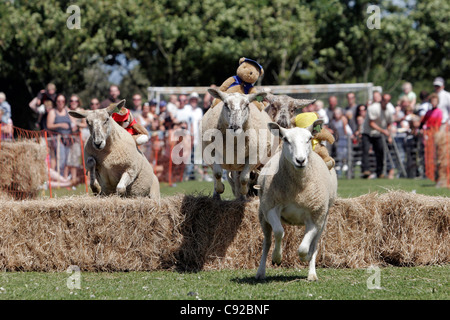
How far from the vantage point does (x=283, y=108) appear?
9.44 m

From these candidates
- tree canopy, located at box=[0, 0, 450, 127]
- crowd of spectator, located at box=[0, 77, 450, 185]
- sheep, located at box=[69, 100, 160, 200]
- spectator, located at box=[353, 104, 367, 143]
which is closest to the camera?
sheep, located at box=[69, 100, 160, 200]

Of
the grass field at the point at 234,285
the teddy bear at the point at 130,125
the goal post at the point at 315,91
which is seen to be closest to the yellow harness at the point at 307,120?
the grass field at the point at 234,285

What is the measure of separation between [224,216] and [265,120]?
5.01 feet

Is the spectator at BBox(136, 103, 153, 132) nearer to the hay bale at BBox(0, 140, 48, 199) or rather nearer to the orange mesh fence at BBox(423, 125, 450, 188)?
the hay bale at BBox(0, 140, 48, 199)

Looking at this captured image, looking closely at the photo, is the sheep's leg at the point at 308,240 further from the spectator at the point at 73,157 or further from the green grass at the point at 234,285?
the spectator at the point at 73,157

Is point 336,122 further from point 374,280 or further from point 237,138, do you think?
point 374,280

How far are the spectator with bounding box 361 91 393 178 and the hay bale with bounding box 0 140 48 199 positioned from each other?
33.1 feet

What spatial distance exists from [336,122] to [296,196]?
1335 centimetres

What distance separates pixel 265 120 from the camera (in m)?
9.20

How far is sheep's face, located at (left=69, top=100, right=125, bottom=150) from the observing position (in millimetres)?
9020

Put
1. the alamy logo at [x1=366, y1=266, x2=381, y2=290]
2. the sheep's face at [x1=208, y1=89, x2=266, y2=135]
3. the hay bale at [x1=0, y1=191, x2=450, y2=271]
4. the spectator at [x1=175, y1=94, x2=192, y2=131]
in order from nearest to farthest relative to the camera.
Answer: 1. the alamy logo at [x1=366, y1=266, x2=381, y2=290]
2. the sheep's face at [x1=208, y1=89, x2=266, y2=135]
3. the hay bale at [x1=0, y1=191, x2=450, y2=271]
4. the spectator at [x1=175, y1=94, x2=192, y2=131]

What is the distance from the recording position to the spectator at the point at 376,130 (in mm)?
19562

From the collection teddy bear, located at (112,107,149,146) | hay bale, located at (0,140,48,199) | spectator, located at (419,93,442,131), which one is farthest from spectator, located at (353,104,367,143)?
teddy bear, located at (112,107,149,146)
